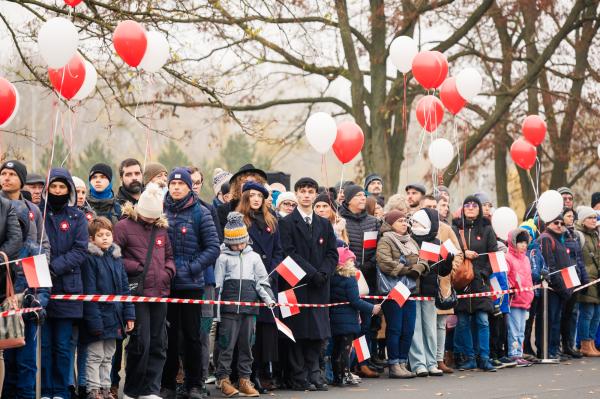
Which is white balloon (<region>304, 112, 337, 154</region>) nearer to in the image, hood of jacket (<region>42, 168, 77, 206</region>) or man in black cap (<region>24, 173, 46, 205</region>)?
man in black cap (<region>24, 173, 46, 205</region>)

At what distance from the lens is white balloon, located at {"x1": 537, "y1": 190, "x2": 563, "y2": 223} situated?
1569 cm

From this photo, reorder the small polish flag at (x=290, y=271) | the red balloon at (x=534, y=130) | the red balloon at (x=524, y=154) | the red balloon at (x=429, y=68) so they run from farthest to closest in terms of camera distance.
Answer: the red balloon at (x=534, y=130) → the red balloon at (x=524, y=154) → the red balloon at (x=429, y=68) → the small polish flag at (x=290, y=271)

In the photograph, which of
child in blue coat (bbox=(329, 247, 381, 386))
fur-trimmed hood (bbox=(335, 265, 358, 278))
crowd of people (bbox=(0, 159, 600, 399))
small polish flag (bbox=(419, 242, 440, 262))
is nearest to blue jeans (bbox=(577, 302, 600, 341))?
crowd of people (bbox=(0, 159, 600, 399))

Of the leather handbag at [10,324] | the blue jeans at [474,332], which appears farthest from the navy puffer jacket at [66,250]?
the blue jeans at [474,332]

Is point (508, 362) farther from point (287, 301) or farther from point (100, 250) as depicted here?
point (100, 250)

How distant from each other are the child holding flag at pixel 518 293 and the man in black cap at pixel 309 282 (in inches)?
143

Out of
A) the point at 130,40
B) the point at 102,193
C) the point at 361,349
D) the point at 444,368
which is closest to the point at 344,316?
the point at 361,349

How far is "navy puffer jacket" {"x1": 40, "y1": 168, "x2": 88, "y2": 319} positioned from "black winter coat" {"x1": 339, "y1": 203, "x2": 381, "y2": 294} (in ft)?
13.6

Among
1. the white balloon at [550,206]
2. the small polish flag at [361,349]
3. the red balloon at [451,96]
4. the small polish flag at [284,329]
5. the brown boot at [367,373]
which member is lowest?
the brown boot at [367,373]

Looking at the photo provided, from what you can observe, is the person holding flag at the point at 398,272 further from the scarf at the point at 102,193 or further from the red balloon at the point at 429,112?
the red balloon at the point at 429,112

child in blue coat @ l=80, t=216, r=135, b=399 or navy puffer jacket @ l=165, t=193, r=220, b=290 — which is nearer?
child in blue coat @ l=80, t=216, r=135, b=399

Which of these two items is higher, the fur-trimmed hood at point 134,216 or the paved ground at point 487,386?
the fur-trimmed hood at point 134,216

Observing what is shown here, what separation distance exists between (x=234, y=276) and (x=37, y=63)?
6.97 meters

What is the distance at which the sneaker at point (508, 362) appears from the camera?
48.7 ft
